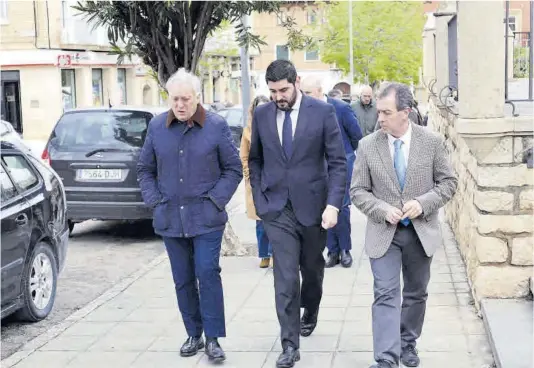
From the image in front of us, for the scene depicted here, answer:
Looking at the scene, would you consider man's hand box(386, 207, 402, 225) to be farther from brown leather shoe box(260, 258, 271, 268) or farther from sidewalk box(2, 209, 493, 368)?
brown leather shoe box(260, 258, 271, 268)

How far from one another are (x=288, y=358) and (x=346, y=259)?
3398 mm

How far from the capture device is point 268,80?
591 cm

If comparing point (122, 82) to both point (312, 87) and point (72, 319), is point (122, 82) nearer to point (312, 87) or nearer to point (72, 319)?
point (312, 87)

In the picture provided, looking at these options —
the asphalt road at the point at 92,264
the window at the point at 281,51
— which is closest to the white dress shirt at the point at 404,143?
the window at the point at 281,51

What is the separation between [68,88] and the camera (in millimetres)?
38125

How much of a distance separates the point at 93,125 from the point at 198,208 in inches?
249

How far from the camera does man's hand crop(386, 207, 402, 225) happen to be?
216 inches

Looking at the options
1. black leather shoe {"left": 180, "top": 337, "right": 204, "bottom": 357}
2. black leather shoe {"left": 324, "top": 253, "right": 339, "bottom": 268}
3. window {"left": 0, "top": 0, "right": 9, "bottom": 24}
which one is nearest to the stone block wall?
black leather shoe {"left": 180, "top": 337, "right": 204, "bottom": 357}

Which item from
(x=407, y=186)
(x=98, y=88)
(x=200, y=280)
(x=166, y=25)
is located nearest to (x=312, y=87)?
(x=166, y=25)

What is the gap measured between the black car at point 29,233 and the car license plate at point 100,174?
122 inches

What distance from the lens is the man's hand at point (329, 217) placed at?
5.90m

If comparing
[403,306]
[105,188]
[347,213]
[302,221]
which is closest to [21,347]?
[302,221]

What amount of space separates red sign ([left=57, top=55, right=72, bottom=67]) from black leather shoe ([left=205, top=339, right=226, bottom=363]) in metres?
32.0

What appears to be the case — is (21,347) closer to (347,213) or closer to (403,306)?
(403,306)
